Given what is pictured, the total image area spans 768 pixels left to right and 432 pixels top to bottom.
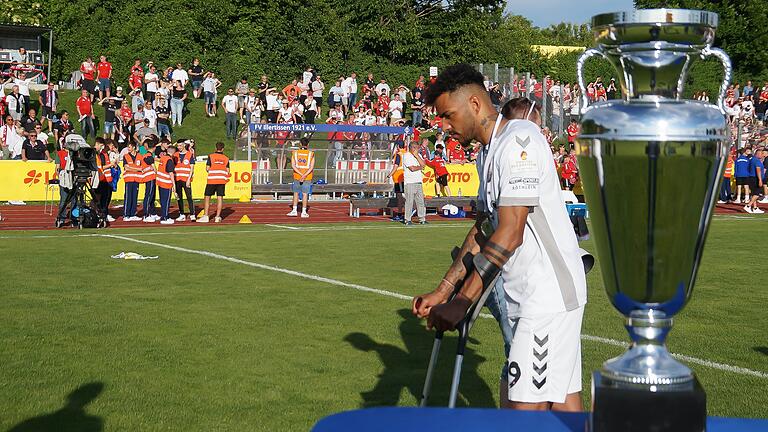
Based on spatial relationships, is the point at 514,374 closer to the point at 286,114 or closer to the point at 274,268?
the point at 274,268

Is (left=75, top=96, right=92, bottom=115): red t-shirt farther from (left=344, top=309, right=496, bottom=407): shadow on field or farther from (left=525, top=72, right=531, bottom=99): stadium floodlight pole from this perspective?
(left=344, top=309, right=496, bottom=407): shadow on field

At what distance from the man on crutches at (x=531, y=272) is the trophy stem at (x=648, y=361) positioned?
1820 millimetres

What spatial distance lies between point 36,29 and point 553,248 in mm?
44599

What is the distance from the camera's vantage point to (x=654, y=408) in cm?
217

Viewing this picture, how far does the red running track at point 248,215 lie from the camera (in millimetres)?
23438

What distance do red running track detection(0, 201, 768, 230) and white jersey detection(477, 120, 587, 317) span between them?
1924cm

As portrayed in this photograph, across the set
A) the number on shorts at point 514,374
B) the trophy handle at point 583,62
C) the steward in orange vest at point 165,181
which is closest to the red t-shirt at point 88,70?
the steward in orange vest at point 165,181

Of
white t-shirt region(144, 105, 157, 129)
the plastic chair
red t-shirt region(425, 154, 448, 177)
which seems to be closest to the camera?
the plastic chair

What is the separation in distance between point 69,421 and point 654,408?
517 centimetres

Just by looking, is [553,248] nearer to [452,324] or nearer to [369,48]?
[452,324]

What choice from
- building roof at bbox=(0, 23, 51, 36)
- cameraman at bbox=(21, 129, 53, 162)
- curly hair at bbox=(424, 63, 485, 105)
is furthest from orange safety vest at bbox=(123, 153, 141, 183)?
building roof at bbox=(0, 23, 51, 36)

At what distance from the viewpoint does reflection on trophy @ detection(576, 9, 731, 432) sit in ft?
7.10

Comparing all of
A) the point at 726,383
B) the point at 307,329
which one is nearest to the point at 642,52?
the point at 726,383

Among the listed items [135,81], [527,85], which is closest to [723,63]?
[135,81]
